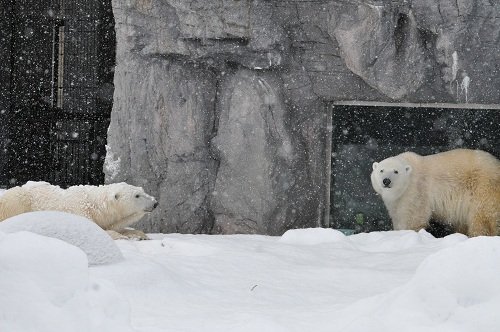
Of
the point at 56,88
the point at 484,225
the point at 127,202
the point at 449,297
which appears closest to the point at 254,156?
the point at 127,202

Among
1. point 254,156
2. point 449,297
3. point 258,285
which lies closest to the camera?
point 449,297

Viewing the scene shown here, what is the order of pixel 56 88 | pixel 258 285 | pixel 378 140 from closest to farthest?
1. pixel 258 285
2. pixel 378 140
3. pixel 56 88

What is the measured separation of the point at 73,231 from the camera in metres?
4.50

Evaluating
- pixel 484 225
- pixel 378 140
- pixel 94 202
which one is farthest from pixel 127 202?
pixel 484 225

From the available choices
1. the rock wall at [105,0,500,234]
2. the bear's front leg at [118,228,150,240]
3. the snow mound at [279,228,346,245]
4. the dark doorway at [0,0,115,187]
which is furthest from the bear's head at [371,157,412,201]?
the dark doorway at [0,0,115,187]

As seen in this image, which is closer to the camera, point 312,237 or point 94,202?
point 312,237

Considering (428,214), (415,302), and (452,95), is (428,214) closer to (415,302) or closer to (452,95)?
(452,95)

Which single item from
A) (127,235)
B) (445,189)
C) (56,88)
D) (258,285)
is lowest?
(127,235)

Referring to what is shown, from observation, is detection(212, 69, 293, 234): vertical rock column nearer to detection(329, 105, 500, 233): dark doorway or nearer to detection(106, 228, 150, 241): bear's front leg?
detection(329, 105, 500, 233): dark doorway

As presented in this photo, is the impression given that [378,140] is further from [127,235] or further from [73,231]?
[73,231]

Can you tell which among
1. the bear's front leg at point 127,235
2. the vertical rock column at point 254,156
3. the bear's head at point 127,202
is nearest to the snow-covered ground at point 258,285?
the bear's front leg at point 127,235

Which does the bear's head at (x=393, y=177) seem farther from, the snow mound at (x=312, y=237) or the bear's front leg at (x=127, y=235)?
the bear's front leg at (x=127, y=235)

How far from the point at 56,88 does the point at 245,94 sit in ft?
11.1

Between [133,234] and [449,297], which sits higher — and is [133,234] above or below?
below
